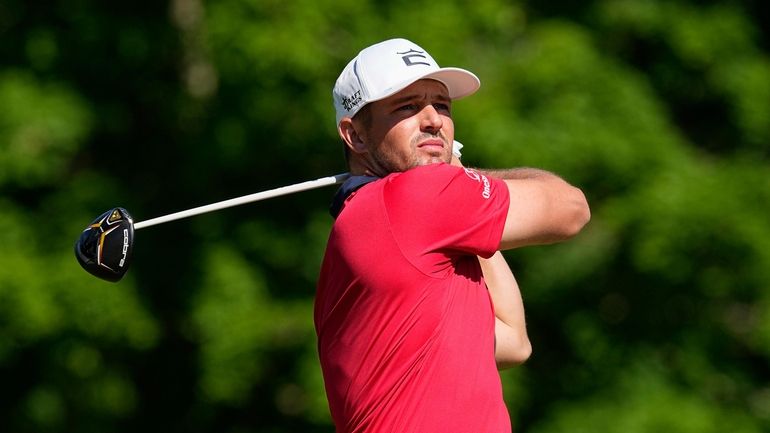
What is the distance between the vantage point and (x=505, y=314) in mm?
4148

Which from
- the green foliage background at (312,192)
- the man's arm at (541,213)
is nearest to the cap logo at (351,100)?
the man's arm at (541,213)

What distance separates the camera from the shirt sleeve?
3.62 metres

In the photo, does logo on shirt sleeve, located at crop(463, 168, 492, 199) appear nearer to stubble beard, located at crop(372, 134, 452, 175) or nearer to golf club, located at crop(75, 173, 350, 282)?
stubble beard, located at crop(372, 134, 452, 175)

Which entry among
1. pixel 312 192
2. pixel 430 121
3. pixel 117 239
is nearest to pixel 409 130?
pixel 430 121

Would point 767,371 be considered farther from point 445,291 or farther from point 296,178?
point 445,291

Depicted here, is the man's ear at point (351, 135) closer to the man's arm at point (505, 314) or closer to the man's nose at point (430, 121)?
the man's nose at point (430, 121)

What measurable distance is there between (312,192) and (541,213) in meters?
4.77

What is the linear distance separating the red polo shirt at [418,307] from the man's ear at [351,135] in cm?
28

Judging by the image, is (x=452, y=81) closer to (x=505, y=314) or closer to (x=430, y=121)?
(x=430, y=121)

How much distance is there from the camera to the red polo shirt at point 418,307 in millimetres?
3609

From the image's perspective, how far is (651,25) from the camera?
8547mm

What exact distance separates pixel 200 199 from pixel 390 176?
17.1ft

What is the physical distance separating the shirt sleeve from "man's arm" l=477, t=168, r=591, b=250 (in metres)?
0.07

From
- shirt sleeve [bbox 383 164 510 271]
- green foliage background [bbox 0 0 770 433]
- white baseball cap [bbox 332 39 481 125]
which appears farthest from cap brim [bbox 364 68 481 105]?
green foliage background [bbox 0 0 770 433]
